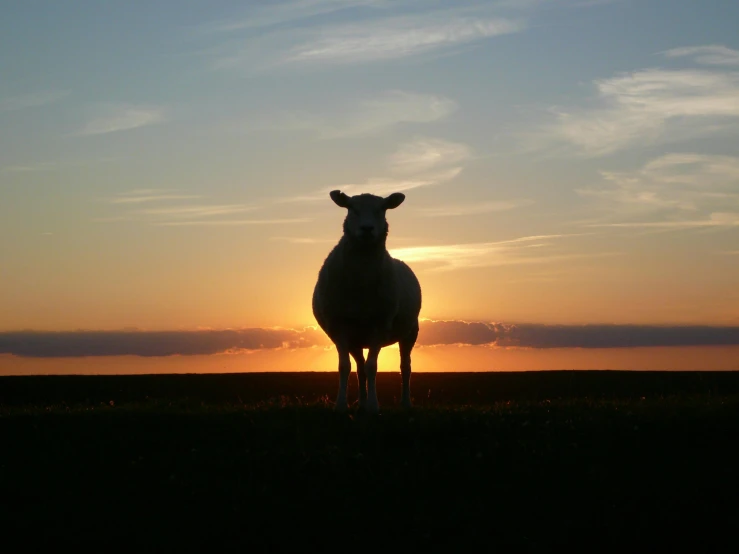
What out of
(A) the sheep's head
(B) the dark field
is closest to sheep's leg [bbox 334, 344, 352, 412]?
(B) the dark field

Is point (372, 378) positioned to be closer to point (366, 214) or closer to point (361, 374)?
point (361, 374)

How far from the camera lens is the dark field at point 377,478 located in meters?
8.97

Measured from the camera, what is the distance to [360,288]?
1482 cm

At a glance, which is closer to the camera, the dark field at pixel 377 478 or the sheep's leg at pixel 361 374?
the dark field at pixel 377 478

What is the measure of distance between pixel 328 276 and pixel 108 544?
7.00 m

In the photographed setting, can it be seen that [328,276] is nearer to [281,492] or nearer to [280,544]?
[281,492]

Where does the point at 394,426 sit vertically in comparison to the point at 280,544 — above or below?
above

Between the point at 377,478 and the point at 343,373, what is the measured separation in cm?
491

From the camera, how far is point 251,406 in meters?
14.3

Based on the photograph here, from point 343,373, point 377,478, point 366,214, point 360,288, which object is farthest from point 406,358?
point 377,478

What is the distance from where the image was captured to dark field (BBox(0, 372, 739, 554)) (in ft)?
29.4

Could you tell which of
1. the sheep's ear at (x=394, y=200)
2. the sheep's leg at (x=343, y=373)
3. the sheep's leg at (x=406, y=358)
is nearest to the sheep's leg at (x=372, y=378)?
the sheep's leg at (x=343, y=373)

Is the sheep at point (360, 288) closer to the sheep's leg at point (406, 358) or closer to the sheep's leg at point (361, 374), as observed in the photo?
the sheep's leg at point (361, 374)

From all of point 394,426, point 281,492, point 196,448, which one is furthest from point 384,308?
point 281,492
